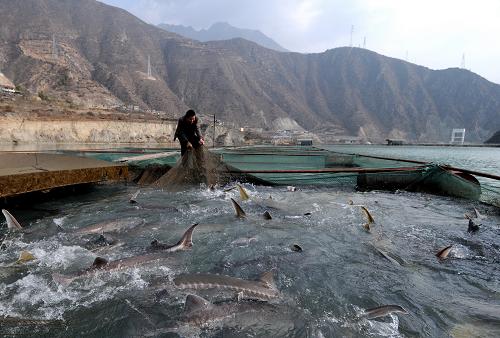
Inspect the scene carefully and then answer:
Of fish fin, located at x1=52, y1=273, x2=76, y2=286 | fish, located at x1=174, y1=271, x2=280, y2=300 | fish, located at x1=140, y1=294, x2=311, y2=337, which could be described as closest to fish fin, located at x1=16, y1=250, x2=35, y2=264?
fish fin, located at x1=52, y1=273, x2=76, y2=286

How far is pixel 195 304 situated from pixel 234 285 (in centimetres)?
50

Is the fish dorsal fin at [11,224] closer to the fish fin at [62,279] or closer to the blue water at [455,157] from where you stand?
the fish fin at [62,279]

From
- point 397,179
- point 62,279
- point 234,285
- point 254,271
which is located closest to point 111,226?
point 62,279

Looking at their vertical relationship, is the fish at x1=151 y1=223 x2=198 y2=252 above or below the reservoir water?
above

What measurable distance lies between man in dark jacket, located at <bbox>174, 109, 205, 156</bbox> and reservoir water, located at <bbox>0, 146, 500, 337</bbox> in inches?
94.1

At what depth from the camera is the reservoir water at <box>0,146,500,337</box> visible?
317 centimetres

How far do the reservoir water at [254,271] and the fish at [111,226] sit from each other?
17 millimetres

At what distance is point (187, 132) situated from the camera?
10.2m

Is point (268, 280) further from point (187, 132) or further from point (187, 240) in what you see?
point (187, 132)

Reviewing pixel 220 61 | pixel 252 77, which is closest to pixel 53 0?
pixel 220 61

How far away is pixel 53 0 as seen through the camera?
157 m

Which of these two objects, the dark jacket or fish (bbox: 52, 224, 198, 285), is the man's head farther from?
fish (bbox: 52, 224, 198, 285)

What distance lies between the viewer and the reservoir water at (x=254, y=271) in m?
3.17

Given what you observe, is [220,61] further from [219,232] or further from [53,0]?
[219,232]
